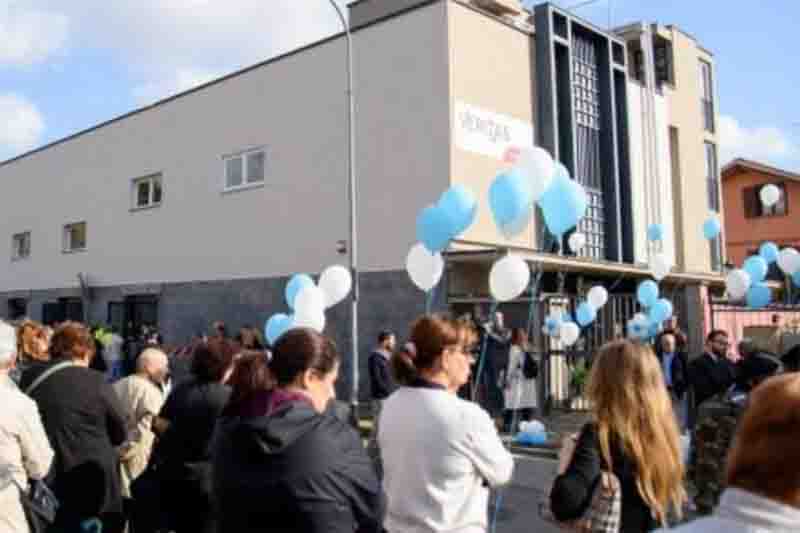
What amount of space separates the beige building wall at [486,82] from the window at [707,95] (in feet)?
28.1

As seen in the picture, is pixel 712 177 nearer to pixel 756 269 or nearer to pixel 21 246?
pixel 756 269

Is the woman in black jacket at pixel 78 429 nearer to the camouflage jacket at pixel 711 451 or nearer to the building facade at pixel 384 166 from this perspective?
the camouflage jacket at pixel 711 451

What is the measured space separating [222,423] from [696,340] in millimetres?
15896

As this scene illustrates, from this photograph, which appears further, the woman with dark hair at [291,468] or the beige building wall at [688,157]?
the beige building wall at [688,157]

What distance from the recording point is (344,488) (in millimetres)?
2332

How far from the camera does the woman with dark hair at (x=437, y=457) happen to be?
2650 millimetres

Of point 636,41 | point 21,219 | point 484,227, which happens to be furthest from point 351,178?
point 21,219

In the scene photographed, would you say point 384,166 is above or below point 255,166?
below

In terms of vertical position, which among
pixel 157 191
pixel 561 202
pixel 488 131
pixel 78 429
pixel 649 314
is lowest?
pixel 78 429

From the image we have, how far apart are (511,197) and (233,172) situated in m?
11.6

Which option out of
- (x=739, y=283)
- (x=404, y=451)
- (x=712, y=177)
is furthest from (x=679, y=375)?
(x=712, y=177)

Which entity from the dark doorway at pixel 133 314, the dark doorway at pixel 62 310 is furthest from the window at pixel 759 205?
the dark doorway at pixel 62 310

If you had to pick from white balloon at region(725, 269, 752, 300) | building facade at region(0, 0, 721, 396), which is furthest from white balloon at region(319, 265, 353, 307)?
white balloon at region(725, 269, 752, 300)

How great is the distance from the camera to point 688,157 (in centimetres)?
1922
